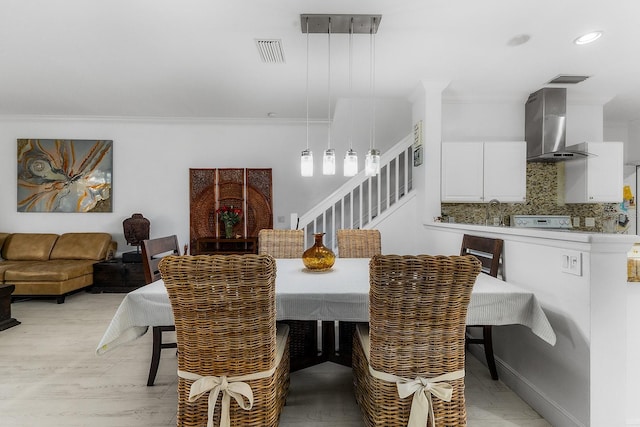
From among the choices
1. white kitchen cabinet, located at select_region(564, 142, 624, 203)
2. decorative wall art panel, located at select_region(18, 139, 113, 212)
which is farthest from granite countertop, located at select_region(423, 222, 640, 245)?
decorative wall art panel, located at select_region(18, 139, 113, 212)

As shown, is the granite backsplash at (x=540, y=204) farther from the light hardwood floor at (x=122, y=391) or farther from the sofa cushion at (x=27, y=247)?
the sofa cushion at (x=27, y=247)

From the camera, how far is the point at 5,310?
3396 millimetres

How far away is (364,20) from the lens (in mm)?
2510

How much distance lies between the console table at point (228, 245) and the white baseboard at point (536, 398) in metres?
3.57

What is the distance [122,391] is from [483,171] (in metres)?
4.13

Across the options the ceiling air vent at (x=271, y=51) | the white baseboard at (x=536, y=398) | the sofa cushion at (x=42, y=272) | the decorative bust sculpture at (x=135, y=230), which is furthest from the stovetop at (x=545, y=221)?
the sofa cushion at (x=42, y=272)

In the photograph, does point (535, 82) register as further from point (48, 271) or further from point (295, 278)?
point (48, 271)

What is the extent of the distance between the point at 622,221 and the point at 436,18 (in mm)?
4598

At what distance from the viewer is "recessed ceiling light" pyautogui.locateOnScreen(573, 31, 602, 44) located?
108 inches

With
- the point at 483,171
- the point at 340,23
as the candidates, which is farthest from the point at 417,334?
the point at 483,171

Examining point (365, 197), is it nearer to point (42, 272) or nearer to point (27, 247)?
point (42, 272)

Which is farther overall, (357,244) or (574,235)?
(357,244)

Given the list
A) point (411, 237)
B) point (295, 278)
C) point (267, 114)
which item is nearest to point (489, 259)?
point (295, 278)

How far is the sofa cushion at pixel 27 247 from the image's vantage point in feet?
16.0
